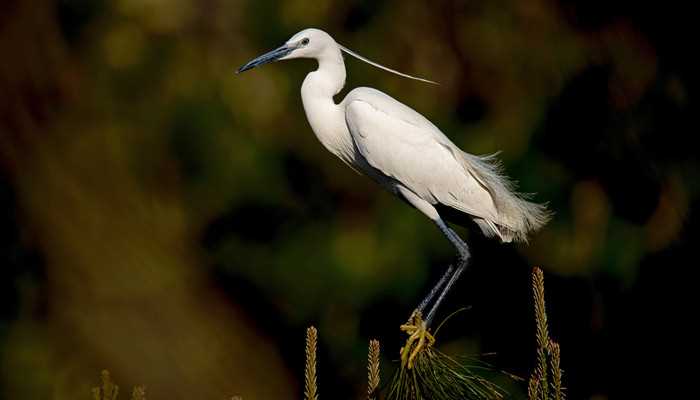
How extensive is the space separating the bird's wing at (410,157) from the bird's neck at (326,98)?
0.12 ft

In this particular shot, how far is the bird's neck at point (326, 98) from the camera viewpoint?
6.63ft

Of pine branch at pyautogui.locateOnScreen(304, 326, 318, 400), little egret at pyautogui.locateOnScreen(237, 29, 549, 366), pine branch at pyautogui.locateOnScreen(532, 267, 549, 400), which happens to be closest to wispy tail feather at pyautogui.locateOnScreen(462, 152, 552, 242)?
little egret at pyautogui.locateOnScreen(237, 29, 549, 366)

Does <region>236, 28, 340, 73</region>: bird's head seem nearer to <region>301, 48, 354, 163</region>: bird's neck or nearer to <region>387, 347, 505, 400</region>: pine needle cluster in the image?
<region>301, 48, 354, 163</region>: bird's neck

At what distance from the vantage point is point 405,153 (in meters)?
2.00

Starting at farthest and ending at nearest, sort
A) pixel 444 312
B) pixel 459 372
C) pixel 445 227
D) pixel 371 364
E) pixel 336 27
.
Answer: pixel 336 27 → pixel 444 312 → pixel 445 227 → pixel 459 372 → pixel 371 364

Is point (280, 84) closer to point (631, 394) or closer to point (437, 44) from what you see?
point (437, 44)

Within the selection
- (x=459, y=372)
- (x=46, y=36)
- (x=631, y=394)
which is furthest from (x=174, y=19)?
(x=459, y=372)

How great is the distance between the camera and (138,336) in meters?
3.53

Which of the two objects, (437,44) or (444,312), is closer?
(444,312)

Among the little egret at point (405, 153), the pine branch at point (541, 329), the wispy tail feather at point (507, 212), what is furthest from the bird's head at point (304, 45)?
the pine branch at point (541, 329)

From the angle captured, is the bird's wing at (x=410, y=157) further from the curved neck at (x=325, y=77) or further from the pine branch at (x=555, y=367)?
the pine branch at (x=555, y=367)

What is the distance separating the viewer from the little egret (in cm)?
199

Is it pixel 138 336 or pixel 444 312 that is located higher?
pixel 444 312

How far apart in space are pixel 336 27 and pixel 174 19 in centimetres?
67
